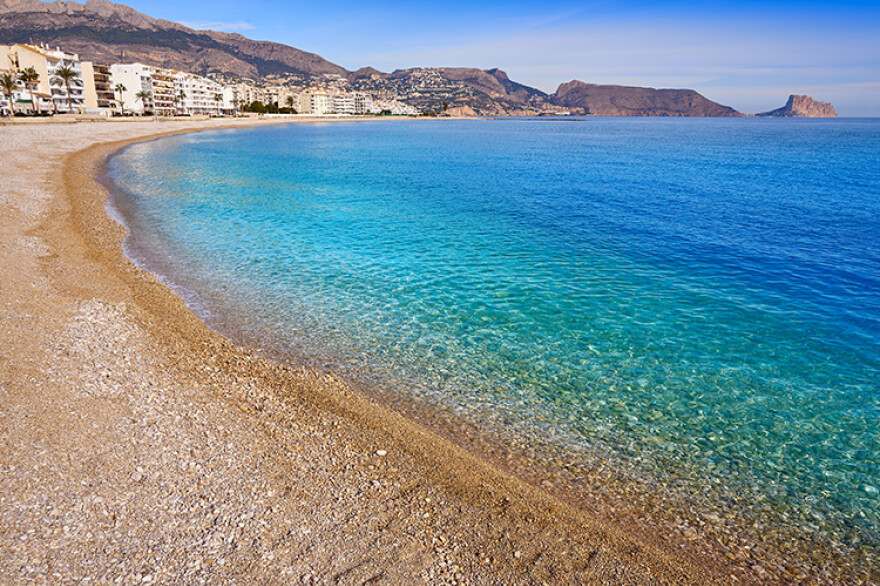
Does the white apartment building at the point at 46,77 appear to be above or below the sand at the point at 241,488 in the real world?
above

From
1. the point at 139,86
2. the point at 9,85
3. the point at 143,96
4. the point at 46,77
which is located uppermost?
the point at 139,86

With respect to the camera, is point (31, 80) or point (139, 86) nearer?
point (31, 80)

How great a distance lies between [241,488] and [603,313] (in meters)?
12.5

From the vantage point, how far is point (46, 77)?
13338cm

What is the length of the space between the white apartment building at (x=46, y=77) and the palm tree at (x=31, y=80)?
1.59 ft

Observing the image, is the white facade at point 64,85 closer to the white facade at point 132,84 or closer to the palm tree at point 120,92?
the palm tree at point 120,92

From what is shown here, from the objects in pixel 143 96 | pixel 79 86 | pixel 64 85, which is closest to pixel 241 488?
pixel 64 85

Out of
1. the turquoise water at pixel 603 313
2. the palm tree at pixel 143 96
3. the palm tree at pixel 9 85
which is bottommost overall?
the turquoise water at pixel 603 313

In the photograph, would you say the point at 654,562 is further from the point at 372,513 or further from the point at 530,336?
the point at 530,336

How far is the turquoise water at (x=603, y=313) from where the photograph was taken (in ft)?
31.3

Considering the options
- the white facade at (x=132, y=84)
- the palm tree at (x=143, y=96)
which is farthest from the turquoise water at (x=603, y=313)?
the white facade at (x=132, y=84)

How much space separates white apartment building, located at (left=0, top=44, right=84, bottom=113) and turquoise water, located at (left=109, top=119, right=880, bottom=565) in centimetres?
12643

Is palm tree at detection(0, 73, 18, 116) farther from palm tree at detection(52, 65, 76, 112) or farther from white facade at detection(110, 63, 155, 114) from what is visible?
white facade at detection(110, 63, 155, 114)

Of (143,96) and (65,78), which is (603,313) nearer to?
(65,78)
